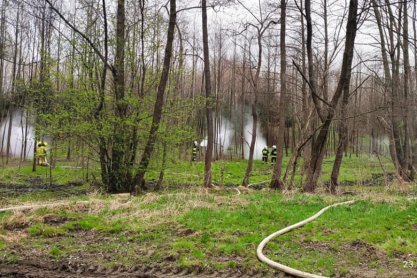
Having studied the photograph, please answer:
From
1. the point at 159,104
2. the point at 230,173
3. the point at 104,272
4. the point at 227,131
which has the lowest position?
the point at 104,272

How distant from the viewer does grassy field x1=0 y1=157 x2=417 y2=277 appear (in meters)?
5.60

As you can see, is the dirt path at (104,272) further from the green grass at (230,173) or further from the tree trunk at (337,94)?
the green grass at (230,173)

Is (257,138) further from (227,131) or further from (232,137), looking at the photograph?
(227,131)

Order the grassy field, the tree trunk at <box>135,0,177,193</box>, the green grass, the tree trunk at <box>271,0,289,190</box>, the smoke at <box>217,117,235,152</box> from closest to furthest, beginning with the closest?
the grassy field < the tree trunk at <box>135,0,177,193</box> < the tree trunk at <box>271,0,289,190</box> < the green grass < the smoke at <box>217,117,235,152</box>

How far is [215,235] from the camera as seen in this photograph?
22.6ft

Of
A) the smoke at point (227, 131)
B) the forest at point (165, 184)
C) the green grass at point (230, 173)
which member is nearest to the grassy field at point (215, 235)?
the forest at point (165, 184)

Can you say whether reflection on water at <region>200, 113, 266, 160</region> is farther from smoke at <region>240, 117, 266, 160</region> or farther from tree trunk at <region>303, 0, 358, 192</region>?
tree trunk at <region>303, 0, 358, 192</region>

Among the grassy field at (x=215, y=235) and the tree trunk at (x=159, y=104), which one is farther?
the tree trunk at (x=159, y=104)

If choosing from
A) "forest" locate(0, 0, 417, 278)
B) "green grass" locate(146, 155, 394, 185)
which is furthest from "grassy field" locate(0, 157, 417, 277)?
"green grass" locate(146, 155, 394, 185)

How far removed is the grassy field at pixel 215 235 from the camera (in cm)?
560

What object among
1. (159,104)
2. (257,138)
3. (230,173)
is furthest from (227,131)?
(159,104)

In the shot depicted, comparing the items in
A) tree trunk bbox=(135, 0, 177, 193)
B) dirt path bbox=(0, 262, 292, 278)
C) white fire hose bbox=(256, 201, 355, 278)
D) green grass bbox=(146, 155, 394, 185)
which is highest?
tree trunk bbox=(135, 0, 177, 193)

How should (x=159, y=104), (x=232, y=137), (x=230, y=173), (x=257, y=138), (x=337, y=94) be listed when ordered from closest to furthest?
1. (x=337, y=94)
2. (x=159, y=104)
3. (x=230, y=173)
4. (x=232, y=137)
5. (x=257, y=138)

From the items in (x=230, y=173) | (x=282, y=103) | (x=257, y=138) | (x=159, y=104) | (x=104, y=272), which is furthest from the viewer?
(x=257, y=138)
